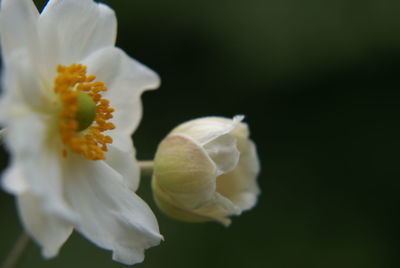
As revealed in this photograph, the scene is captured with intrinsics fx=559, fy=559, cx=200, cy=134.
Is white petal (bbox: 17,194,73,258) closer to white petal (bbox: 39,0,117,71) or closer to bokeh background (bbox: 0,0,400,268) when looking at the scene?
white petal (bbox: 39,0,117,71)

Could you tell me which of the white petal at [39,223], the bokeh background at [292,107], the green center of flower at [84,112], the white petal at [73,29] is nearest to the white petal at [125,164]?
the green center of flower at [84,112]

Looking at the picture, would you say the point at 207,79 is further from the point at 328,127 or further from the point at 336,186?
the point at 336,186

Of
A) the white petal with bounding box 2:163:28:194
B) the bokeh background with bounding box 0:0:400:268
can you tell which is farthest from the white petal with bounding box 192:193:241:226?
the bokeh background with bounding box 0:0:400:268

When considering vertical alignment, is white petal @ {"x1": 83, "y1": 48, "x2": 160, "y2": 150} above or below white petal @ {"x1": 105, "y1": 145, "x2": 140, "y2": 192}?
above

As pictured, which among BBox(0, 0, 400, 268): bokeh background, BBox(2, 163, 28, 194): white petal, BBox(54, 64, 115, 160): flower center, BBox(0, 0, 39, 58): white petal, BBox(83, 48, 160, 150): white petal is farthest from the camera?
BBox(0, 0, 400, 268): bokeh background

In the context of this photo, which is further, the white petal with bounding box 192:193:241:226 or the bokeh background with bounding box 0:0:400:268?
the bokeh background with bounding box 0:0:400:268

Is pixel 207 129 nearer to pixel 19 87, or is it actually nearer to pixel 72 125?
pixel 72 125
